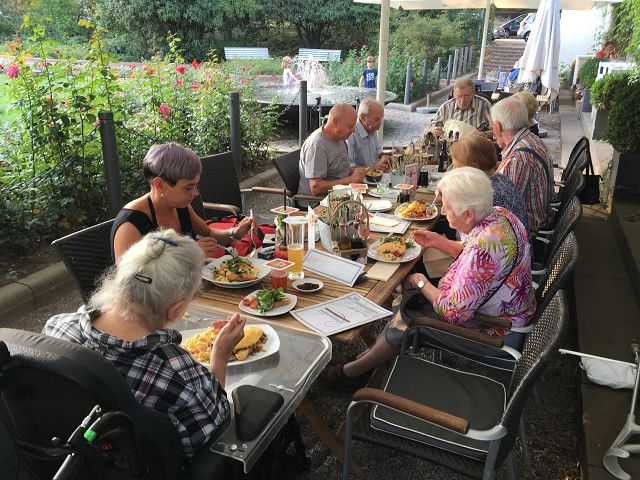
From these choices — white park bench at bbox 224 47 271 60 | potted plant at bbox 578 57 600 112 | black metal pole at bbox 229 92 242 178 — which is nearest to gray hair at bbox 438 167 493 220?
black metal pole at bbox 229 92 242 178

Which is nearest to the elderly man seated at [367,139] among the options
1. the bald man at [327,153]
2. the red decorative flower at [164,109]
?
the bald man at [327,153]

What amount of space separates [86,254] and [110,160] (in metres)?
2.03

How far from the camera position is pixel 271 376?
189 cm

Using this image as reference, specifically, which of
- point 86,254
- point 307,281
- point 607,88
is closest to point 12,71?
point 86,254

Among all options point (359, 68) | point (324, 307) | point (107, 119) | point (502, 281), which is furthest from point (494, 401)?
point (359, 68)

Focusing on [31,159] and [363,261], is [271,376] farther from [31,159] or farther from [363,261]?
[31,159]

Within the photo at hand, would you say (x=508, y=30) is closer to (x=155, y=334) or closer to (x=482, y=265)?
(x=482, y=265)

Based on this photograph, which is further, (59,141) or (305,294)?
(59,141)

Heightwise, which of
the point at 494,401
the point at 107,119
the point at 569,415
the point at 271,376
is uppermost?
the point at 107,119

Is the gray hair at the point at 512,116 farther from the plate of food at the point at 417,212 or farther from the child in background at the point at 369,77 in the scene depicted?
the child in background at the point at 369,77

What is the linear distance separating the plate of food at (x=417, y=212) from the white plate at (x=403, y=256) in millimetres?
595

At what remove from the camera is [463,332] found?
7.71ft

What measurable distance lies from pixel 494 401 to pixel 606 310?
6.32 ft

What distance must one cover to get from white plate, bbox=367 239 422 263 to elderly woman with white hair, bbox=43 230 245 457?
4.55ft
